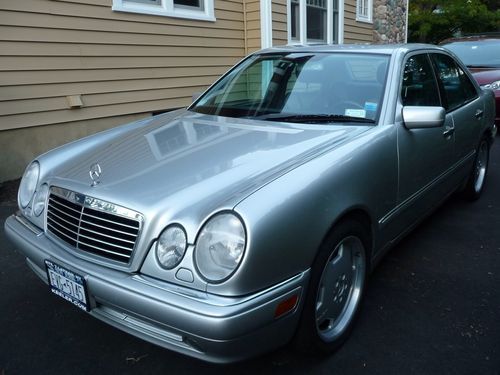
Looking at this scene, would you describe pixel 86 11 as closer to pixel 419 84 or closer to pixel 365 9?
pixel 419 84

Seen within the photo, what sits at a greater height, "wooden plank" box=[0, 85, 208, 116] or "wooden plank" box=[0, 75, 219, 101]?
"wooden plank" box=[0, 75, 219, 101]

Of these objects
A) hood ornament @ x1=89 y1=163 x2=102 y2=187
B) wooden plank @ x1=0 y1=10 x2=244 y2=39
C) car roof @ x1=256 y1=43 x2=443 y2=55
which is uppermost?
wooden plank @ x1=0 y1=10 x2=244 y2=39

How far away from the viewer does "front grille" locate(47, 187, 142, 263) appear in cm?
193

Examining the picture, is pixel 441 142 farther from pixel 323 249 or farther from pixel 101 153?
pixel 101 153

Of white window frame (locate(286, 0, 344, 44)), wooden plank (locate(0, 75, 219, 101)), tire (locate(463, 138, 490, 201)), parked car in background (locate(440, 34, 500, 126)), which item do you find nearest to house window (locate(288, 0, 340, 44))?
white window frame (locate(286, 0, 344, 44))

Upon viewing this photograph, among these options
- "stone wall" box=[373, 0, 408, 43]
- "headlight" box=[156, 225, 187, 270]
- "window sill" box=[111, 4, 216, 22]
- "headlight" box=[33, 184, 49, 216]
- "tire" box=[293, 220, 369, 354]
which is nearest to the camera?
"headlight" box=[156, 225, 187, 270]

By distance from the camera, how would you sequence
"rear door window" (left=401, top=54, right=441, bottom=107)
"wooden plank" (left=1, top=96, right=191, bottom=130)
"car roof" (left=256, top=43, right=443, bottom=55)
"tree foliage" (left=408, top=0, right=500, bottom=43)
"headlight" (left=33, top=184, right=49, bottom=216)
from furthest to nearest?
"tree foliage" (left=408, top=0, right=500, bottom=43)
"wooden plank" (left=1, top=96, right=191, bottom=130)
"car roof" (left=256, top=43, right=443, bottom=55)
"rear door window" (left=401, top=54, right=441, bottom=107)
"headlight" (left=33, top=184, right=49, bottom=216)

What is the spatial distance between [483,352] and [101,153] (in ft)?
7.52

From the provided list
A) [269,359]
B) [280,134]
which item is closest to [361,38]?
[280,134]

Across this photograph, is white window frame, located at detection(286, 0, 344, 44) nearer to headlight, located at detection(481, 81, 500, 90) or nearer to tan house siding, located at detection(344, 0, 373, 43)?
tan house siding, located at detection(344, 0, 373, 43)

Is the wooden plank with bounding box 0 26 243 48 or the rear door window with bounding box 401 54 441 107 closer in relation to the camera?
the rear door window with bounding box 401 54 441 107

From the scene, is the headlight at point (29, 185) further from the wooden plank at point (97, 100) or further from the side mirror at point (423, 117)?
the wooden plank at point (97, 100)

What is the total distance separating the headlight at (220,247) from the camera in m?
1.76

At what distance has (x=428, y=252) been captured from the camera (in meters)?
3.52
